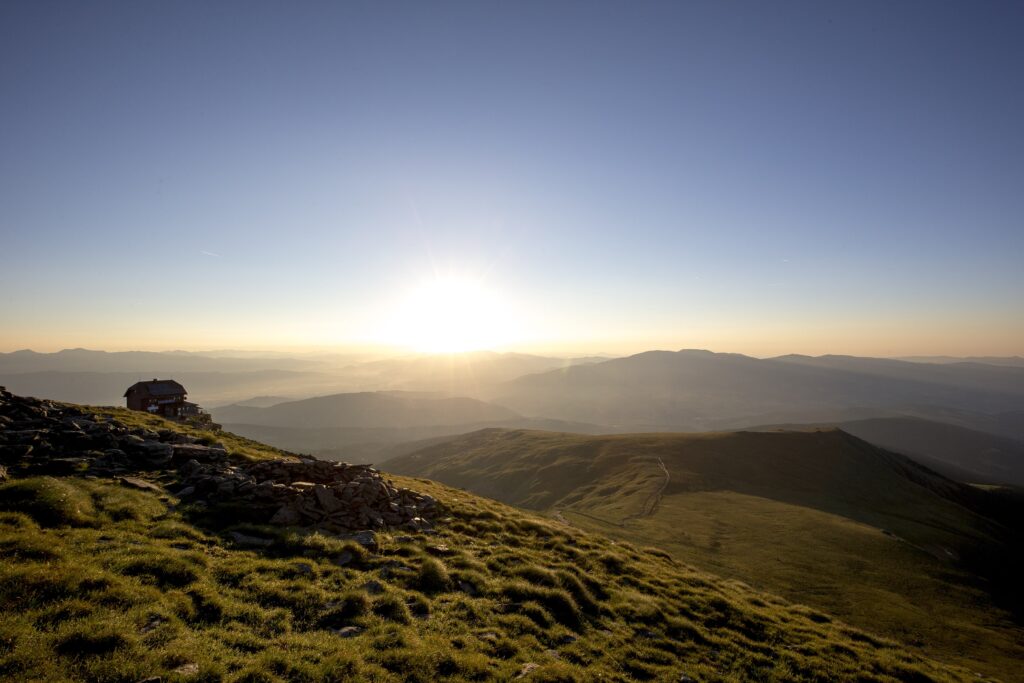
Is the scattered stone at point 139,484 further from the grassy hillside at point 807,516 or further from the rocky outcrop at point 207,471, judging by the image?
the grassy hillside at point 807,516

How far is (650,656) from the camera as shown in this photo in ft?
48.1

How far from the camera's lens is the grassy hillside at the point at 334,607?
9.92 m

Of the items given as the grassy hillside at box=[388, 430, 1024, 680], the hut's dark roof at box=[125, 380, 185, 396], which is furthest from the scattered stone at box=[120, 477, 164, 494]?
the hut's dark roof at box=[125, 380, 185, 396]

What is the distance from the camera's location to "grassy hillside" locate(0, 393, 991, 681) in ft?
32.6

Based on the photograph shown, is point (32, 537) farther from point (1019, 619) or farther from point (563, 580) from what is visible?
point (1019, 619)

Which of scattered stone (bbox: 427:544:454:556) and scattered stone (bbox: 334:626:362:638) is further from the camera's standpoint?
scattered stone (bbox: 427:544:454:556)

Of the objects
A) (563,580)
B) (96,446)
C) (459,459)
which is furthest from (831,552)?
(459,459)

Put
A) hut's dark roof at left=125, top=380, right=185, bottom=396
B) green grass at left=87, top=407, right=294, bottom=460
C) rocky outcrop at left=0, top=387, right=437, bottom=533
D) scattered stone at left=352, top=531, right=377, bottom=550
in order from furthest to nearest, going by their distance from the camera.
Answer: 1. hut's dark roof at left=125, top=380, right=185, bottom=396
2. green grass at left=87, top=407, right=294, bottom=460
3. rocky outcrop at left=0, top=387, right=437, bottom=533
4. scattered stone at left=352, top=531, right=377, bottom=550

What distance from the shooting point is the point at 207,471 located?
886 inches

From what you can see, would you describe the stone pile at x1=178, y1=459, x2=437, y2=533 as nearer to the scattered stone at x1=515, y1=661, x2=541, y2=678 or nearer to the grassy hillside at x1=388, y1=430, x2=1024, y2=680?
the scattered stone at x1=515, y1=661, x2=541, y2=678

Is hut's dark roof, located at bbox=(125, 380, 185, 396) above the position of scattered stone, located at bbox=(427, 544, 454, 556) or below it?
above

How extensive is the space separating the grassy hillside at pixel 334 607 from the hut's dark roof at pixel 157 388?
5315 cm

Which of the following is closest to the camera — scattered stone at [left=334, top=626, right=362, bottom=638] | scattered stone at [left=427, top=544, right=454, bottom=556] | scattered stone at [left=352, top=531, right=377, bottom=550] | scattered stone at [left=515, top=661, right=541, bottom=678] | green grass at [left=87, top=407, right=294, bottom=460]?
scattered stone at [left=515, top=661, right=541, bottom=678]

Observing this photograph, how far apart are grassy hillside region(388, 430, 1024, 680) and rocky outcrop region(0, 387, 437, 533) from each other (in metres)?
43.9
